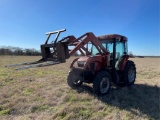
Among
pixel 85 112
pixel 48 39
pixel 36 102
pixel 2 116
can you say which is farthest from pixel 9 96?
pixel 85 112

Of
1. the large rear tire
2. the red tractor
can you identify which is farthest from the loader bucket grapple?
the large rear tire

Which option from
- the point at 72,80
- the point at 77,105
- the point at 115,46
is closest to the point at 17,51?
the point at 72,80

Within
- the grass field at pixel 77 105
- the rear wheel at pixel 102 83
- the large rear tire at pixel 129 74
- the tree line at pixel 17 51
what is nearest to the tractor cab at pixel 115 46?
the large rear tire at pixel 129 74

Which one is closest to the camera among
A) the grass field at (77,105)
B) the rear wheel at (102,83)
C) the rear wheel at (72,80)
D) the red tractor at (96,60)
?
the grass field at (77,105)

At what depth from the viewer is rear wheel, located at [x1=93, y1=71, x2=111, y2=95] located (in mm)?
6090

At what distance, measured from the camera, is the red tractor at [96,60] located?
5773 millimetres

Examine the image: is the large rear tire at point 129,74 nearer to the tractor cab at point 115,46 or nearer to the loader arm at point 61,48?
the tractor cab at point 115,46

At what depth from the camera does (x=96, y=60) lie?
647cm

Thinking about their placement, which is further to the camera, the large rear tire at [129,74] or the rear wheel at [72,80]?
the large rear tire at [129,74]

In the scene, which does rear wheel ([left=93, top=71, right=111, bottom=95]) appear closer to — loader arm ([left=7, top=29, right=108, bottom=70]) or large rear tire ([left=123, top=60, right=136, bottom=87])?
loader arm ([left=7, top=29, right=108, bottom=70])

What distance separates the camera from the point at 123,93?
657 centimetres

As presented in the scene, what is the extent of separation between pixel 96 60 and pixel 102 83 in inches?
34.7

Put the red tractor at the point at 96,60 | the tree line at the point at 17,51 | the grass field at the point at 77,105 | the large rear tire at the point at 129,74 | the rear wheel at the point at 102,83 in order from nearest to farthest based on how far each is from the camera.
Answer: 1. the grass field at the point at 77,105
2. the red tractor at the point at 96,60
3. the rear wheel at the point at 102,83
4. the large rear tire at the point at 129,74
5. the tree line at the point at 17,51

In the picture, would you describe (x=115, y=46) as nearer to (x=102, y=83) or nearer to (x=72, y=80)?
(x=102, y=83)
